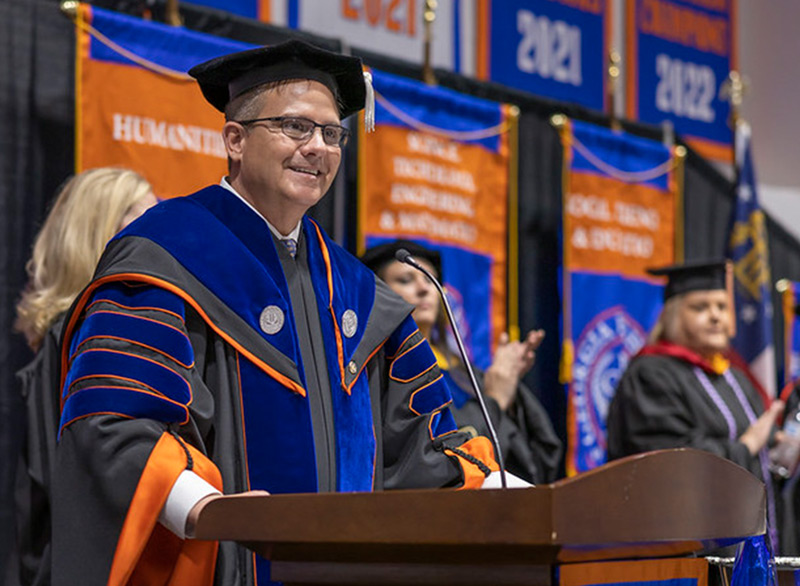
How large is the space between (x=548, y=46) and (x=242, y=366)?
637cm

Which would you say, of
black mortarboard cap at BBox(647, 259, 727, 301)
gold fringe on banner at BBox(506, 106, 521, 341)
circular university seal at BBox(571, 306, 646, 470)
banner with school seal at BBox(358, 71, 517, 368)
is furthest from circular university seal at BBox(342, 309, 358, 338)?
circular university seal at BBox(571, 306, 646, 470)

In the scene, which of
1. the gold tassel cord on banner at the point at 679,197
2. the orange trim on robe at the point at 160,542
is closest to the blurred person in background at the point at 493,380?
the gold tassel cord on banner at the point at 679,197

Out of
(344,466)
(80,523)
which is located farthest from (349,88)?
(80,523)

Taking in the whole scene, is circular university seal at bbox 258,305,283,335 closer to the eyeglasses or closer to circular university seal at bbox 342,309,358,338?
circular university seal at bbox 342,309,358,338

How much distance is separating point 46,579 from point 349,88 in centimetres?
164

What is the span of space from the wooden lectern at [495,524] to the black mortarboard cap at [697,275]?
4163 millimetres

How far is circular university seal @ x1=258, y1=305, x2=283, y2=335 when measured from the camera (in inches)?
88.5

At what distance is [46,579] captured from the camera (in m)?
3.31

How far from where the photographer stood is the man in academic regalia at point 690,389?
5.62m

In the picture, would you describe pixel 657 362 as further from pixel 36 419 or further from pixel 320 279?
pixel 320 279

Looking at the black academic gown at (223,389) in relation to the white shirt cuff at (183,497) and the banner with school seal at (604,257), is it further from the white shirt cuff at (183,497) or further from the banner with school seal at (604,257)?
the banner with school seal at (604,257)

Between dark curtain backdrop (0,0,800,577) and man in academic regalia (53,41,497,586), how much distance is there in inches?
66.4

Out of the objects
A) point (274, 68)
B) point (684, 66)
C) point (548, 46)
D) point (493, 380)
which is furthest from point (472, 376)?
point (684, 66)

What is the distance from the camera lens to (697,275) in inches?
231
